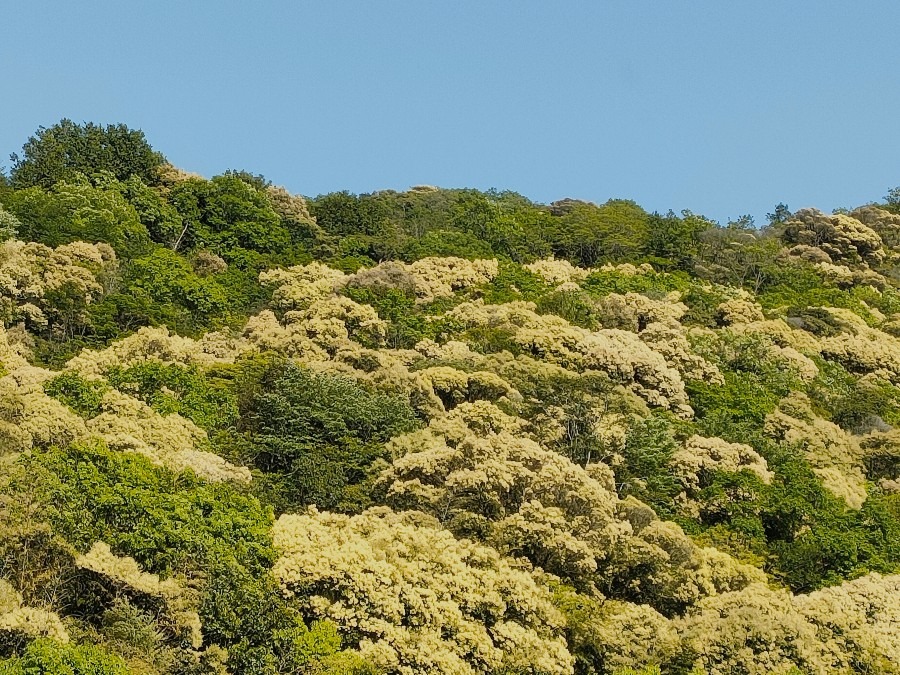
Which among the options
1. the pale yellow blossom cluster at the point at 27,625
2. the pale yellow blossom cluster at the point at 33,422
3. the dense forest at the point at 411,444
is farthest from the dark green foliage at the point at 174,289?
the pale yellow blossom cluster at the point at 27,625

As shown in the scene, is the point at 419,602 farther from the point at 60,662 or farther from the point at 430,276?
the point at 430,276

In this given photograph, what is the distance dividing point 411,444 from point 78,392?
34.6 ft

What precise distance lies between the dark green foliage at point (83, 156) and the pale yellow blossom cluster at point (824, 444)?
41840 mm

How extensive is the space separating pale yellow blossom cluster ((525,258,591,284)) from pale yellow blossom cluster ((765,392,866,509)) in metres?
19.5

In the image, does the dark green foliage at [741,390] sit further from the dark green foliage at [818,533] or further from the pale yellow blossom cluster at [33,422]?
the pale yellow blossom cluster at [33,422]

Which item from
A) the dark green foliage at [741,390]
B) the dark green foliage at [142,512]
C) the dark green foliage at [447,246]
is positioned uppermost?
the dark green foliage at [447,246]

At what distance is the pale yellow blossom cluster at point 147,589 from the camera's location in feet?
83.2

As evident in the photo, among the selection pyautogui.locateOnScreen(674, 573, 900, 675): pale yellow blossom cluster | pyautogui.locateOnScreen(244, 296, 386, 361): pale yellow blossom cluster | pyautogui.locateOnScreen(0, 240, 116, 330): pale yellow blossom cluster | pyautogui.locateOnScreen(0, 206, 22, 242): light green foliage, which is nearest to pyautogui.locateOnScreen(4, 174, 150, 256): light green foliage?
pyautogui.locateOnScreen(0, 206, 22, 242): light green foliage

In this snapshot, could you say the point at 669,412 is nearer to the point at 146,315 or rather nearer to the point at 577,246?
the point at 146,315

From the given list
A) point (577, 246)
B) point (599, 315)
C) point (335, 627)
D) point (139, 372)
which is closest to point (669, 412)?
point (599, 315)

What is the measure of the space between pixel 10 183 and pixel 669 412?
42869mm

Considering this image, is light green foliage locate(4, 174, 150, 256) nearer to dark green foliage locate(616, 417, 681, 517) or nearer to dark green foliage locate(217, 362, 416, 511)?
dark green foliage locate(217, 362, 416, 511)

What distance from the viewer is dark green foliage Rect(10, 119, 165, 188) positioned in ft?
229

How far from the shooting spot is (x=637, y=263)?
248ft
